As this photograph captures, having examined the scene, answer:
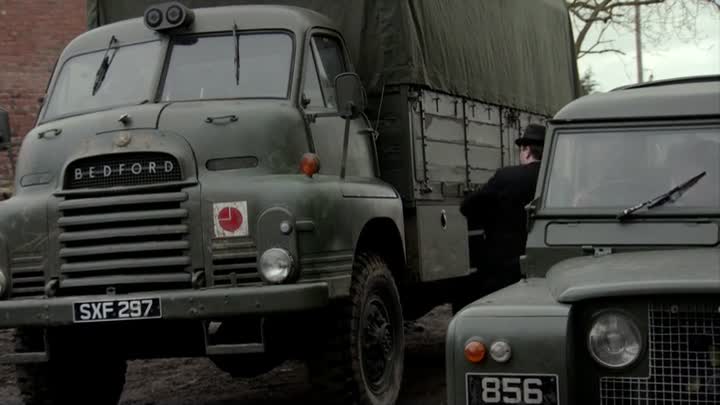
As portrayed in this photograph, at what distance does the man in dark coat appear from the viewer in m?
7.88

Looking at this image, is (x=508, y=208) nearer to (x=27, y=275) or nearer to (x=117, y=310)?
(x=117, y=310)

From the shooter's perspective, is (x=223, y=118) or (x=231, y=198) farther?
(x=223, y=118)

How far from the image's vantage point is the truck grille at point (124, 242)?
6750mm

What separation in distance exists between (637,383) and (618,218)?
1369mm

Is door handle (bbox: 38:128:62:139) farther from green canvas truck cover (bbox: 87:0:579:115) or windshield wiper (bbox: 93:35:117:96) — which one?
green canvas truck cover (bbox: 87:0:579:115)

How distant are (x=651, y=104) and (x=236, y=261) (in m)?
2.50

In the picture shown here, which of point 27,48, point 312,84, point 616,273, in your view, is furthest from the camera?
point 27,48

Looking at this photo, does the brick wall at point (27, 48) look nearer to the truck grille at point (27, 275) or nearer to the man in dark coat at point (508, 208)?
the truck grille at point (27, 275)

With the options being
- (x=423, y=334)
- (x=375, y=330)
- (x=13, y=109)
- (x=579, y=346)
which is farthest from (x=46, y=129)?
(x=13, y=109)

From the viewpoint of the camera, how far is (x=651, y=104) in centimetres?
574

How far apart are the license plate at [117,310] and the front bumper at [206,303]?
1.1 inches

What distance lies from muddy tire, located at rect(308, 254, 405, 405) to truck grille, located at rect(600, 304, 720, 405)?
294 cm

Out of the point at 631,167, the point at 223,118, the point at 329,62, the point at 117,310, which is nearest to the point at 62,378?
the point at 117,310

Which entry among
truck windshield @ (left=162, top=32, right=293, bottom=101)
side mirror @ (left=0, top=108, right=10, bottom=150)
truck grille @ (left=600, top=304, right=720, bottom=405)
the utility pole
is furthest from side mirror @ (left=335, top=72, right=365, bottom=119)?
the utility pole
